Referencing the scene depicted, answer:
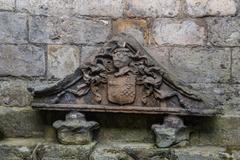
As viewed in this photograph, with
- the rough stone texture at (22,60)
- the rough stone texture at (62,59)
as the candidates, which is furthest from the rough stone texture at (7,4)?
the rough stone texture at (62,59)

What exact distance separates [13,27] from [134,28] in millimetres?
994

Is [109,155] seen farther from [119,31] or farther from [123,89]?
[119,31]

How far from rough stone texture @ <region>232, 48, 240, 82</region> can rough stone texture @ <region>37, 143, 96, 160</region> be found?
1.26m

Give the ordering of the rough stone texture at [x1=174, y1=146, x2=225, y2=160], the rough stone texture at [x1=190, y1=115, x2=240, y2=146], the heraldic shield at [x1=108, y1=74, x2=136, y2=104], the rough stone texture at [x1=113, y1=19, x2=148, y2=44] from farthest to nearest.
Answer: the rough stone texture at [x1=113, y1=19, x2=148, y2=44], the rough stone texture at [x1=190, y1=115, x2=240, y2=146], the heraldic shield at [x1=108, y1=74, x2=136, y2=104], the rough stone texture at [x1=174, y1=146, x2=225, y2=160]

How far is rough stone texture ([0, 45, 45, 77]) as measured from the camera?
3682 mm

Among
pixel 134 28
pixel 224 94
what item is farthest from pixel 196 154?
pixel 134 28

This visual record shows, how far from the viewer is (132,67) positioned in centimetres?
343

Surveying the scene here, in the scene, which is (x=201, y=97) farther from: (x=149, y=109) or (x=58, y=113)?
(x=58, y=113)

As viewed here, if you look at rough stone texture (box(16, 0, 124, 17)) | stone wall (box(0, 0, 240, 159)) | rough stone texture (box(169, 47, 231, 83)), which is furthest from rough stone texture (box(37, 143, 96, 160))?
rough stone texture (box(16, 0, 124, 17))

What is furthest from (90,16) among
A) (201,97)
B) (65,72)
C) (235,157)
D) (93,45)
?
(235,157)

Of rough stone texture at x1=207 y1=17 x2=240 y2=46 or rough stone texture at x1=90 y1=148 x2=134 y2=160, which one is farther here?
rough stone texture at x1=207 y1=17 x2=240 y2=46

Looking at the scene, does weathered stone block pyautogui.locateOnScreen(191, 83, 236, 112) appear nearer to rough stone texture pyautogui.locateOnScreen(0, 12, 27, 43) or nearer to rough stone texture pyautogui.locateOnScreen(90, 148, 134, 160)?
rough stone texture pyautogui.locateOnScreen(90, 148, 134, 160)

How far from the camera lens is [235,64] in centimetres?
356

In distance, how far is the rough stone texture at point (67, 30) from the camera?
3652 mm
